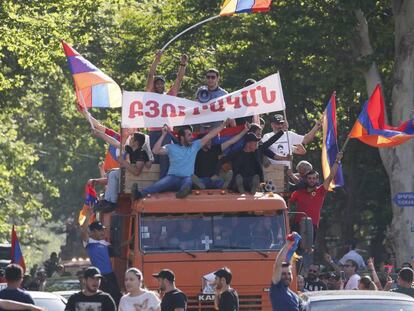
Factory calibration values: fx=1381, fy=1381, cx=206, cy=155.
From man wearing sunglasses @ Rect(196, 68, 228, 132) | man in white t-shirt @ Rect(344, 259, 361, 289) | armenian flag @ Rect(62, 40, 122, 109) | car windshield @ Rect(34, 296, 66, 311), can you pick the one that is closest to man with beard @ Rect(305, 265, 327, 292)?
man in white t-shirt @ Rect(344, 259, 361, 289)

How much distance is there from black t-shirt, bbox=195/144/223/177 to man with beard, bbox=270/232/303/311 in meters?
3.58

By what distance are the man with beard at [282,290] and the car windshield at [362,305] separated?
1.13 feet

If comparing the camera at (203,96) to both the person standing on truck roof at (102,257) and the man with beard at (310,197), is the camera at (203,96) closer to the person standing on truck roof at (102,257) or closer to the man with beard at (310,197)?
the man with beard at (310,197)

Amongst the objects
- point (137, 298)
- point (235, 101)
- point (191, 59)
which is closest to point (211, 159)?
point (235, 101)

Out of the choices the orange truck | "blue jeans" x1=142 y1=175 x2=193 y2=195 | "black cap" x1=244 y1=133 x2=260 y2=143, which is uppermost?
"black cap" x1=244 y1=133 x2=260 y2=143

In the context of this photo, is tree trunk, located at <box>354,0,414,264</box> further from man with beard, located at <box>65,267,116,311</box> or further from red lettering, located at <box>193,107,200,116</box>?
man with beard, located at <box>65,267,116,311</box>

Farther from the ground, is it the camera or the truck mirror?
the camera

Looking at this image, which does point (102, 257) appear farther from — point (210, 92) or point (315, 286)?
point (315, 286)

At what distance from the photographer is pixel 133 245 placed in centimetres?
1750

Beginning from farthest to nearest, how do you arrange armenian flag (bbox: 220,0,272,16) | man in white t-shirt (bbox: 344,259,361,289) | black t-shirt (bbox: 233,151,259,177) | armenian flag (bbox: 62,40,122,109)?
armenian flag (bbox: 220,0,272,16) < armenian flag (bbox: 62,40,122,109) < man in white t-shirt (bbox: 344,259,361,289) < black t-shirt (bbox: 233,151,259,177)

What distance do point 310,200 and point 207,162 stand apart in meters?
1.55

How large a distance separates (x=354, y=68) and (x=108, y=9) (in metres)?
13.3

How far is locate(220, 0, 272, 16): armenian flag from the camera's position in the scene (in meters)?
23.6

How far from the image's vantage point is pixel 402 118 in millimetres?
31297
